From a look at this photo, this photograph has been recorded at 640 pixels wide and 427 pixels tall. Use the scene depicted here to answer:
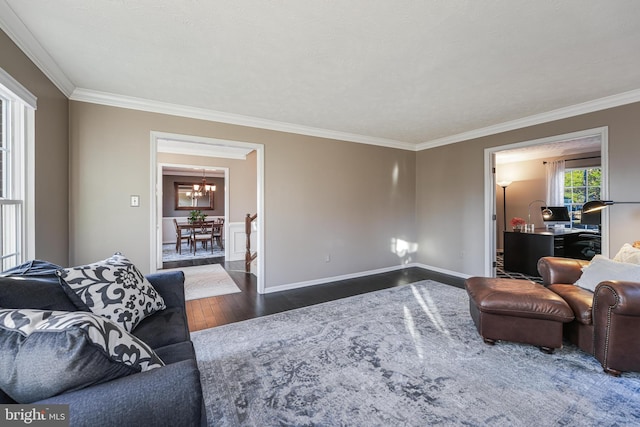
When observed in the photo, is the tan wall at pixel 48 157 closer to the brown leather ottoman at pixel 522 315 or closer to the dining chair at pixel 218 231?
the brown leather ottoman at pixel 522 315

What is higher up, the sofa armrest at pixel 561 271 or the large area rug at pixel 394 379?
the sofa armrest at pixel 561 271

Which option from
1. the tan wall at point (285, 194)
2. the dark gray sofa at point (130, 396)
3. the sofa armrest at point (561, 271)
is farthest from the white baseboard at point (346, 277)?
the dark gray sofa at point (130, 396)

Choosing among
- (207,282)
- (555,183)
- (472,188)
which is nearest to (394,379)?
(207,282)

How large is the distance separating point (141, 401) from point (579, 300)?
3008 mm

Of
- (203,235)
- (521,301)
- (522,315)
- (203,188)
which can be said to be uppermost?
(203,188)

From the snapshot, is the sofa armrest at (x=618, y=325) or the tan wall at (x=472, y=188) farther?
the tan wall at (x=472, y=188)

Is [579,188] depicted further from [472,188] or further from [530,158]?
[472,188]

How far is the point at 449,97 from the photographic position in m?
3.01

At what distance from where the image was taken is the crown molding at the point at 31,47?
5.59ft

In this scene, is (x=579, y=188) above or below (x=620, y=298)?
above

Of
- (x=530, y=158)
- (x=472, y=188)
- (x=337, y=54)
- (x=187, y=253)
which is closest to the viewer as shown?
(x=337, y=54)

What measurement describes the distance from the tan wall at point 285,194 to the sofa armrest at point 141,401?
8.83ft

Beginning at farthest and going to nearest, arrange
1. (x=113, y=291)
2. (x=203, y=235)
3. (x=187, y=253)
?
(x=203, y=235), (x=187, y=253), (x=113, y=291)

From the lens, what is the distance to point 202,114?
11.1 ft
